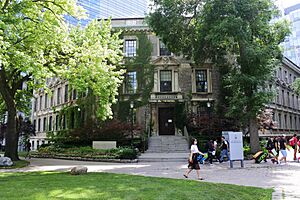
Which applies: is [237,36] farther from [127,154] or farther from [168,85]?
[168,85]

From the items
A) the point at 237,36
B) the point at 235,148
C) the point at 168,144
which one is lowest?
the point at 168,144

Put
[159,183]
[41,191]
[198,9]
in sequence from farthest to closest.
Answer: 1. [198,9]
2. [159,183]
3. [41,191]

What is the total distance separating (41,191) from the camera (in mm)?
7832

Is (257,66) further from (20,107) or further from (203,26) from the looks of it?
(20,107)

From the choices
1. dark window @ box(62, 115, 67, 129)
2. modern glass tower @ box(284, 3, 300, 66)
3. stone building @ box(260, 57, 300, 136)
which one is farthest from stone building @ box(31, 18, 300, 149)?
modern glass tower @ box(284, 3, 300, 66)

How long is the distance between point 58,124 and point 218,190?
29160 millimetres

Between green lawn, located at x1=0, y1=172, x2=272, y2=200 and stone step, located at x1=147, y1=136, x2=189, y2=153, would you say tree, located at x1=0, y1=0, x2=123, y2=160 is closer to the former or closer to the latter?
green lawn, located at x1=0, y1=172, x2=272, y2=200

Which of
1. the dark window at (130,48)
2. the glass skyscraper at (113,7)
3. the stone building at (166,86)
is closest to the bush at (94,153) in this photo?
the stone building at (166,86)

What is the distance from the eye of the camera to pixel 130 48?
28.5 m

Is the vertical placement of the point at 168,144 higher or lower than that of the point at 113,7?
lower

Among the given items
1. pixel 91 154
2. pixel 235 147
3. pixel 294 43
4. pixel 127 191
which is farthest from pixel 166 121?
pixel 294 43

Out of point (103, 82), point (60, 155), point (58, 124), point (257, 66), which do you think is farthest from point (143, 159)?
point (58, 124)

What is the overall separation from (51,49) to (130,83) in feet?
41.7

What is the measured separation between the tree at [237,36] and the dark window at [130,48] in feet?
23.4
